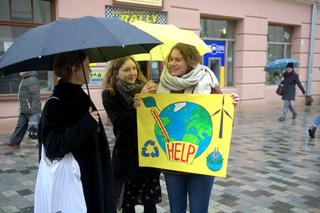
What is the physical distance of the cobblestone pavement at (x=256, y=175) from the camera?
4.20 metres

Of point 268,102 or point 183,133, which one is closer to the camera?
point 183,133

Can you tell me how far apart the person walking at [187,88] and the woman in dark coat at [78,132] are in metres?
0.52

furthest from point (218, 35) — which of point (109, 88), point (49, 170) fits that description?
point (49, 170)

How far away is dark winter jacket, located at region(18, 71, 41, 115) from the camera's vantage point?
22.2 feet

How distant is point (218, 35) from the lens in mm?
12492

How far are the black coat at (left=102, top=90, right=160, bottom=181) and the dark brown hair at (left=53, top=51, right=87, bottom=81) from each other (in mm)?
598

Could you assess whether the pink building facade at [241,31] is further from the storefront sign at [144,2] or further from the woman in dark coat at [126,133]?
the woman in dark coat at [126,133]

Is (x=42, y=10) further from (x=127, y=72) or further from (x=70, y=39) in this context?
(x=70, y=39)

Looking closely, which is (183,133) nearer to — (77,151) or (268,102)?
(77,151)

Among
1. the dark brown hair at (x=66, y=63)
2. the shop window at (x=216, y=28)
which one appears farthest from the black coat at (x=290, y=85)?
the dark brown hair at (x=66, y=63)

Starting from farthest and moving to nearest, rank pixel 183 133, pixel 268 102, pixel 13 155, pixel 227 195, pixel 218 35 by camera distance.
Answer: pixel 268 102
pixel 218 35
pixel 13 155
pixel 227 195
pixel 183 133

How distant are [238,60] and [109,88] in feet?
34.9

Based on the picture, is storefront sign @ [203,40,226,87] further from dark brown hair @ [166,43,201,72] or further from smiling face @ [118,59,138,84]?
dark brown hair @ [166,43,201,72]

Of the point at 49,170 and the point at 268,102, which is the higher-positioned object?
the point at 49,170
